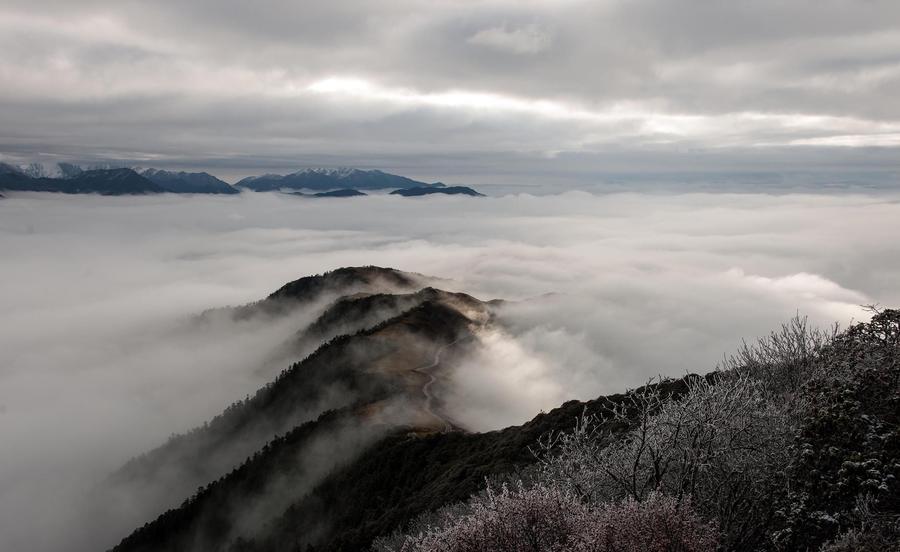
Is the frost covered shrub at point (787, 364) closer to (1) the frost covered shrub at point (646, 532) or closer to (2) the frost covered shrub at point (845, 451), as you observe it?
(2) the frost covered shrub at point (845, 451)

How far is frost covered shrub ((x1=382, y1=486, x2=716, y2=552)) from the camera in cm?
2164

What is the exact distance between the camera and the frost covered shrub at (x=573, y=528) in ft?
71.0

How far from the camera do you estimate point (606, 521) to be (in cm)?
2241

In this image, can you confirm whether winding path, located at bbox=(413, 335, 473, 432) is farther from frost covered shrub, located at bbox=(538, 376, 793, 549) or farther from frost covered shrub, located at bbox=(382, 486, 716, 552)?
frost covered shrub, located at bbox=(382, 486, 716, 552)

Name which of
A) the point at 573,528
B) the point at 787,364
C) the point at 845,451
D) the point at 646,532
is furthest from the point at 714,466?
the point at 787,364

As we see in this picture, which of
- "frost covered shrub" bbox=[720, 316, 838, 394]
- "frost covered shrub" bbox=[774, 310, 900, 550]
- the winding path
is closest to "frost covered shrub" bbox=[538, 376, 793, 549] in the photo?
"frost covered shrub" bbox=[774, 310, 900, 550]

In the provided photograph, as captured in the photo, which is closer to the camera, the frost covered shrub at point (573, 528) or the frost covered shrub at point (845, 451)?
the frost covered shrub at point (573, 528)

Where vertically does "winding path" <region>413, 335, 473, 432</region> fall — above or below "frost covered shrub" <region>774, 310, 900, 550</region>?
below

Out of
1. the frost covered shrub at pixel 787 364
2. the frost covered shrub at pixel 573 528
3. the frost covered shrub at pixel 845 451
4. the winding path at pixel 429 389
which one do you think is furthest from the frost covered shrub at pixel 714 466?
the winding path at pixel 429 389

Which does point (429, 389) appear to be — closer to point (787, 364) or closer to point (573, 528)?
point (787, 364)

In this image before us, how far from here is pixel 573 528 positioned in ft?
80.0

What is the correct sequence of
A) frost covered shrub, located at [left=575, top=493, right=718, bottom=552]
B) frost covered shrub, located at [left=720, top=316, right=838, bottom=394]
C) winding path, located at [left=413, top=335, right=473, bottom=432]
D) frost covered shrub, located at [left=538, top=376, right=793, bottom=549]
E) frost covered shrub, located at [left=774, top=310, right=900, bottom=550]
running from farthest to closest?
winding path, located at [left=413, top=335, right=473, bottom=432], frost covered shrub, located at [left=720, top=316, right=838, bottom=394], frost covered shrub, located at [left=538, top=376, right=793, bottom=549], frost covered shrub, located at [left=774, top=310, right=900, bottom=550], frost covered shrub, located at [left=575, top=493, right=718, bottom=552]

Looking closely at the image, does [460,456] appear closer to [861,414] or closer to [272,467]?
[272,467]

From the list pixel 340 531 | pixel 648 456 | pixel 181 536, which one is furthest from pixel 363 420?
pixel 648 456
